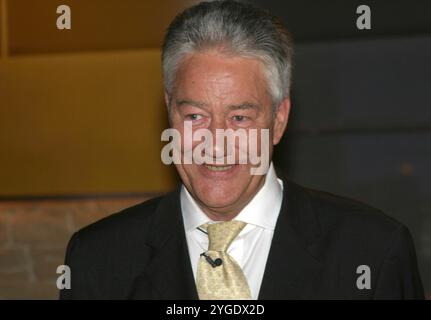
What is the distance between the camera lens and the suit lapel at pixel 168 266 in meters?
1.67

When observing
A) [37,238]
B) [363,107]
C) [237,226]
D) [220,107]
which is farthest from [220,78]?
[37,238]

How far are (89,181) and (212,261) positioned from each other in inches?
66.3

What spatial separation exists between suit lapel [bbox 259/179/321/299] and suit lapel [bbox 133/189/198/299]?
0.17 metres

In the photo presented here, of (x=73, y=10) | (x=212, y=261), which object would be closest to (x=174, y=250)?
(x=212, y=261)

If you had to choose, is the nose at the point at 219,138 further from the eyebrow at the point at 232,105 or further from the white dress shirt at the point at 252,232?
the white dress shirt at the point at 252,232

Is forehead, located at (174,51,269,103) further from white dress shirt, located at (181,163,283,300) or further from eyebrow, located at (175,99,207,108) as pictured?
white dress shirt, located at (181,163,283,300)

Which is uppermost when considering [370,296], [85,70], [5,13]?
[5,13]

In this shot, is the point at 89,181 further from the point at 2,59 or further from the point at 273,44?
the point at 273,44

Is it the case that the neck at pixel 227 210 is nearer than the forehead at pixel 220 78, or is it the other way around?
the forehead at pixel 220 78

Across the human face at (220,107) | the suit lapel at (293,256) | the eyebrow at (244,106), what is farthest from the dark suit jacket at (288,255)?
the eyebrow at (244,106)

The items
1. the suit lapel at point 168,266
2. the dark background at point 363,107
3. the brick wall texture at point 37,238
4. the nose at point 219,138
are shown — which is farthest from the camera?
the brick wall texture at point 37,238

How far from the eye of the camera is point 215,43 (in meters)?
1.60

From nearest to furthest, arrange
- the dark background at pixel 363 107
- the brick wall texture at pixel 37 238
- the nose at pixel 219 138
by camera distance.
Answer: the nose at pixel 219 138
the dark background at pixel 363 107
the brick wall texture at pixel 37 238

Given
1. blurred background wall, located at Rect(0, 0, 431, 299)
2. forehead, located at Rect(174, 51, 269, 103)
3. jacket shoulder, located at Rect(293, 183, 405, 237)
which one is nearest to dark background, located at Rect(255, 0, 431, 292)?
blurred background wall, located at Rect(0, 0, 431, 299)
